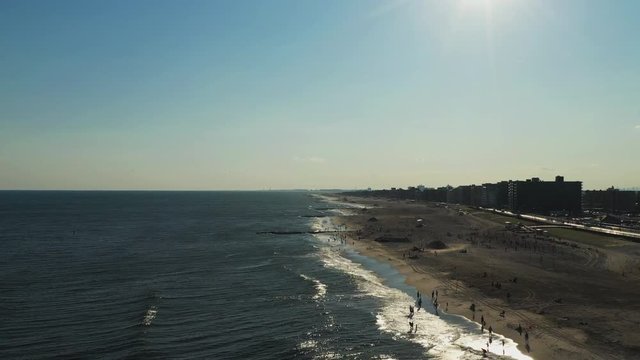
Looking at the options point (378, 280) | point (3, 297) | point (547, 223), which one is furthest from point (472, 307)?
point (547, 223)

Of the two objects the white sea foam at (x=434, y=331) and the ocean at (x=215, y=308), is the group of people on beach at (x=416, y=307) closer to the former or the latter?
the white sea foam at (x=434, y=331)

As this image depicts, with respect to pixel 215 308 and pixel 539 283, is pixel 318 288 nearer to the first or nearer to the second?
pixel 215 308

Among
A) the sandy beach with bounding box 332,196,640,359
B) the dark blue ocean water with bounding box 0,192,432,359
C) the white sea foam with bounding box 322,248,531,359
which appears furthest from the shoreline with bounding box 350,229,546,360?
the dark blue ocean water with bounding box 0,192,432,359

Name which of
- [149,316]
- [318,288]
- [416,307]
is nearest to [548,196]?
[318,288]

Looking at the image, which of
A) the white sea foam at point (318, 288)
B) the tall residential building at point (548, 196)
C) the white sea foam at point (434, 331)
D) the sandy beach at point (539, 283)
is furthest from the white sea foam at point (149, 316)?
the tall residential building at point (548, 196)

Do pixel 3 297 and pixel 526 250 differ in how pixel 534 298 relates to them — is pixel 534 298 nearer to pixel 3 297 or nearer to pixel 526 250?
pixel 526 250

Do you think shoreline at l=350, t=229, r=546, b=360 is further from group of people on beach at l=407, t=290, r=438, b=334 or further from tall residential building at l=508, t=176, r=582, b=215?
tall residential building at l=508, t=176, r=582, b=215

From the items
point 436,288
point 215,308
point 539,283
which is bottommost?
point 215,308
